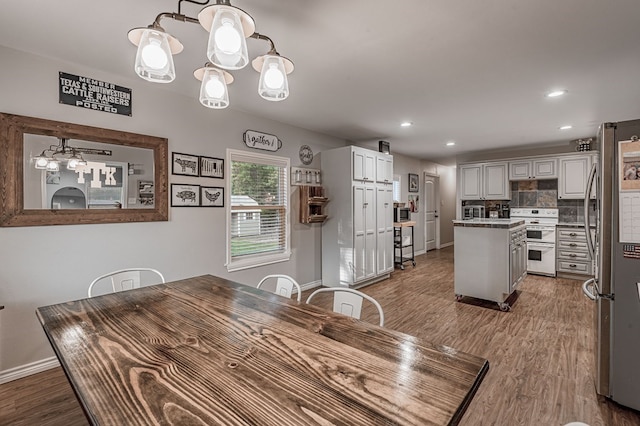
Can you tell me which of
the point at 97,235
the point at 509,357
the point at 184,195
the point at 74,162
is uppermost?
the point at 74,162

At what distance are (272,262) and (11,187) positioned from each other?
2.63 metres

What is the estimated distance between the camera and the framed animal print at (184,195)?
10.2 ft

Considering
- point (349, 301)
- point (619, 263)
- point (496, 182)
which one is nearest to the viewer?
point (349, 301)

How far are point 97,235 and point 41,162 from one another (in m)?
0.70

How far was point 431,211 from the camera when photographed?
27.5 feet

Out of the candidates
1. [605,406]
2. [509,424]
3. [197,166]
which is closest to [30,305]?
[197,166]

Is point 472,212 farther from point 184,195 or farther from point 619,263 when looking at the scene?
point 184,195

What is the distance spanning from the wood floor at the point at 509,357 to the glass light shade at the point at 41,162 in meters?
1.64

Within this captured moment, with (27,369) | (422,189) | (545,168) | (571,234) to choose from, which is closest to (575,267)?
(571,234)

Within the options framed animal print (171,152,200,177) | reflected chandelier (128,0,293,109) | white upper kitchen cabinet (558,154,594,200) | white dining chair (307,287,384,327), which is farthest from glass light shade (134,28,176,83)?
white upper kitchen cabinet (558,154,594,200)

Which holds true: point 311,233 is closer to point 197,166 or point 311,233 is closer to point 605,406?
point 197,166

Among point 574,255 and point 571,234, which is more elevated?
point 571,234

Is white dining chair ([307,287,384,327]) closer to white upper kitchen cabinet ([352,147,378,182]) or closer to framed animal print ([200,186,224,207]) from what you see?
framed animal print ([200,186,224,207])

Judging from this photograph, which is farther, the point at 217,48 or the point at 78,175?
the point at 78,175
